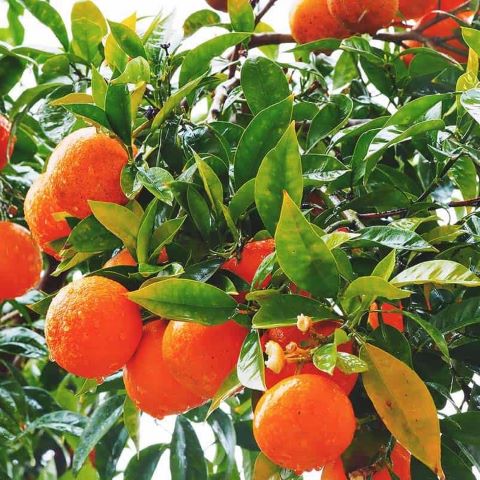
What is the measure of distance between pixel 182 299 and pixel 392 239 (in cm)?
19

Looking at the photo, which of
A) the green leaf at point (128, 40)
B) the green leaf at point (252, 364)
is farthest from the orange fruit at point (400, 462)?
the green leaf at point (128, 40)

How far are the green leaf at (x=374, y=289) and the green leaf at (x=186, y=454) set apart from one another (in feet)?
2.02

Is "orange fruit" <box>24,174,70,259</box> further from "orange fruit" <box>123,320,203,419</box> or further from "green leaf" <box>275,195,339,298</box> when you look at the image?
"green leaf" <box>275,195,339,298</box>

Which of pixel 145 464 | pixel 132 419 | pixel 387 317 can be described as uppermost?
pixel 387 317

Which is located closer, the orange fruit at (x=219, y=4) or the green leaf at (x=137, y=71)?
the green leaf at (x=137, y=71)

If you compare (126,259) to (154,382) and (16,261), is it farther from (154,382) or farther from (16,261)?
(16,261)

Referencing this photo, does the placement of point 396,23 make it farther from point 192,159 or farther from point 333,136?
point 192,159

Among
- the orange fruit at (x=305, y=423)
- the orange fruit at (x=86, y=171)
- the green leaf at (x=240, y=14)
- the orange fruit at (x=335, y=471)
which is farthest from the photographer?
the green leaf at (x=240, y=14)

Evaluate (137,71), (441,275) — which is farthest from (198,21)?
(441,275)

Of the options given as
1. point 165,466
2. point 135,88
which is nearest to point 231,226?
point 135,88

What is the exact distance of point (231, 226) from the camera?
80 cm

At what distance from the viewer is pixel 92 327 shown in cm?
77

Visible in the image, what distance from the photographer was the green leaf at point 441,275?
656 mm

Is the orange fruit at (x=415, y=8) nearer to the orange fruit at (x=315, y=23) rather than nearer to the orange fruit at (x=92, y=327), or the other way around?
the orange fruit at (x=315, y=23)
